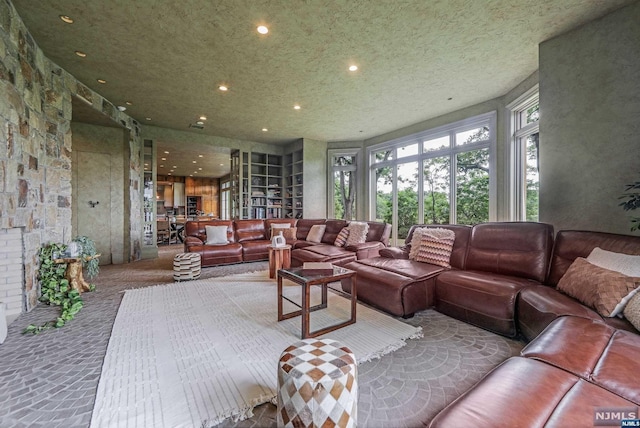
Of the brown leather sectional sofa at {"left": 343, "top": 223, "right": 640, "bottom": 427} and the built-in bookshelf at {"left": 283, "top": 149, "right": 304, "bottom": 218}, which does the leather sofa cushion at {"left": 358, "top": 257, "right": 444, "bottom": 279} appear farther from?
the built-in bookshelf at {"left": 283, "top": 149, "right": 304, "bottom": 218}

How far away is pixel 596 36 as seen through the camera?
8.64 ft

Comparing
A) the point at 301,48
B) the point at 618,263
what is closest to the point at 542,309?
the point at 618,263

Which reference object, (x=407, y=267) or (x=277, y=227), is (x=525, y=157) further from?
(x=277, y=227)

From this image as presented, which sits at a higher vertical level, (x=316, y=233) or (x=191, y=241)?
(x=316, y=233)

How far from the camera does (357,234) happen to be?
4648 millimetres

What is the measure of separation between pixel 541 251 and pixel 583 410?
2082 mm

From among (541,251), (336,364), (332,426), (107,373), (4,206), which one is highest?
(4,206)

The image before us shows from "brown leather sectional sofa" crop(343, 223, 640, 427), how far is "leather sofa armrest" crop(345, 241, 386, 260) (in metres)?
0.78

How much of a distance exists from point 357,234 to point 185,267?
9.40 feet

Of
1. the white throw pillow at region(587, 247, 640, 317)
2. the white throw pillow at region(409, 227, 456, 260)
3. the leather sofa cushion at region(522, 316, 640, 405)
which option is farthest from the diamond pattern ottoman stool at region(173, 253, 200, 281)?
the white throw pillow at region(587, 247, 640, 317)

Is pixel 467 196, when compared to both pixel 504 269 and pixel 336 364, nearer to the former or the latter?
pixel 504 269

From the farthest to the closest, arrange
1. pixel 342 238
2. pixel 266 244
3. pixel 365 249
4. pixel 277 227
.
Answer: pixel 277 227 < pixel 266 244 < pixel 342 238 < pixel 365 249

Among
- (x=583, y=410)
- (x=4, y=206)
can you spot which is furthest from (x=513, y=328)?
(x=4, y=206)

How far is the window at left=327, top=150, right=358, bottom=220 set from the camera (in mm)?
7438
